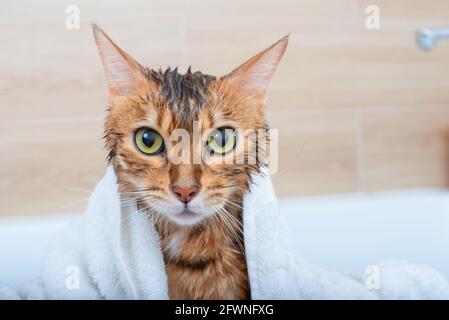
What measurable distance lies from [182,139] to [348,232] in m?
0.34

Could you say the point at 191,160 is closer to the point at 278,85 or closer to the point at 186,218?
the point at 186,218

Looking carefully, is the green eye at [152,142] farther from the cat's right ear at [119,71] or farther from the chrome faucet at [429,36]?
the chrome faucet at [429,36]

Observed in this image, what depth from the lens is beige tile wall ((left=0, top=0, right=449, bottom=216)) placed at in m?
0.81

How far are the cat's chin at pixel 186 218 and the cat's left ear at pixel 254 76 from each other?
0.53ft

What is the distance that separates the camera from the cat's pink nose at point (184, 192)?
632 mm

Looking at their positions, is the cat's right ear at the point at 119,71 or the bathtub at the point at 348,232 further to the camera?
the bathtub at the point at 348,232

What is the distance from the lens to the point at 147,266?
664 mm

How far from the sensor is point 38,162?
0.82 m

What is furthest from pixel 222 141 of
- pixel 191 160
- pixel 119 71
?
pixel 119 71

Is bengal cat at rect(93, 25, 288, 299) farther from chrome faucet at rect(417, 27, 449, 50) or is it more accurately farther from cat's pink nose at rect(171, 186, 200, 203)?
chrome faucet at rect(417, 27, 449, 50)

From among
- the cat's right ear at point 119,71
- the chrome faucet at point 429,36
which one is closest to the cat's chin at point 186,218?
the cat's right ear at point 119,71

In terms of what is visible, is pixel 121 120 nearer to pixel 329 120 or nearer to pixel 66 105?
pixel 66 105

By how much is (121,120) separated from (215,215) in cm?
16

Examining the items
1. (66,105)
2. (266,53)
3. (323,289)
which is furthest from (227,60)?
(323,289)
